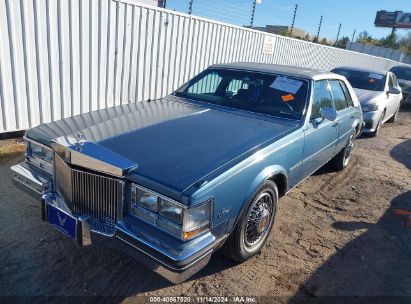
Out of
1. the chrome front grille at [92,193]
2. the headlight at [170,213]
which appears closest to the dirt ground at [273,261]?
the chrome front grille at [92,193]

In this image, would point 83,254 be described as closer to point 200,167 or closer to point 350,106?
point 200,167

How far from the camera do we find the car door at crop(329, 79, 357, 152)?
14.7ft

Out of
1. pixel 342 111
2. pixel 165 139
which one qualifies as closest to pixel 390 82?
pixel 342 111

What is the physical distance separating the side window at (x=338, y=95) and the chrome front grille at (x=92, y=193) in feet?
10.7

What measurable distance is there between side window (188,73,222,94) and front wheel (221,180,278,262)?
1604mm

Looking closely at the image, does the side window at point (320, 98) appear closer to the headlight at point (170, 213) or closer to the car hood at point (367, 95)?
the headlight at point (170, 213)

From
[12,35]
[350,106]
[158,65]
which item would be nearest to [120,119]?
[12,35]

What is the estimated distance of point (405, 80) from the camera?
12.9 metres

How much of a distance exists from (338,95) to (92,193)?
3.61 meters

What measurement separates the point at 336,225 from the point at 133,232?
8.40ft

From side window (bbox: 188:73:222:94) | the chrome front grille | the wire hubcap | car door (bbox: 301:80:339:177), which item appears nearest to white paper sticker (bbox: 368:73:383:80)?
car door (bbox: 301:80:339:177)

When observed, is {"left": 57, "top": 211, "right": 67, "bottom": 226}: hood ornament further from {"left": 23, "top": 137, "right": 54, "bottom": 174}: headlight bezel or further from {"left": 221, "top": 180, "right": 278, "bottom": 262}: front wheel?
{"left": 221, "top": 180, "right": 278, "bottom": 262}: front wheel

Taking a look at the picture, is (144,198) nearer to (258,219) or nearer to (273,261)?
(258,219)

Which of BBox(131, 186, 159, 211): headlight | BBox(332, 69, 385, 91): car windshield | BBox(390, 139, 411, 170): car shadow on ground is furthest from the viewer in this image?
BBox(332, 69, 385, 91): car windshield
